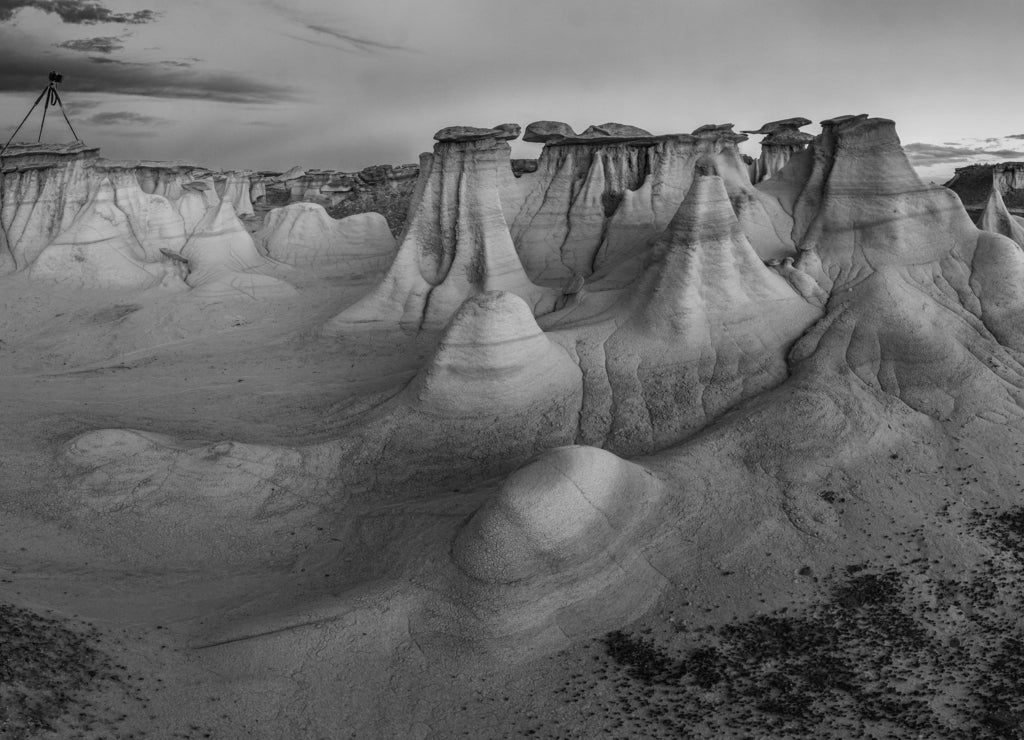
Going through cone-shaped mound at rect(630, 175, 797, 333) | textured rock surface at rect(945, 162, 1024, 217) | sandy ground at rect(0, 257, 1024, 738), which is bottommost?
sandy ground at rect(0, 257, 1024, 738)

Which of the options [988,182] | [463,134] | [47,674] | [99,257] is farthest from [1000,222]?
[988,182]

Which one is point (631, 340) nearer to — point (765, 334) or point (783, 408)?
point (765, 334)

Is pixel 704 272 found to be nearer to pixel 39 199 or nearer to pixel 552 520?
pixel 552 520

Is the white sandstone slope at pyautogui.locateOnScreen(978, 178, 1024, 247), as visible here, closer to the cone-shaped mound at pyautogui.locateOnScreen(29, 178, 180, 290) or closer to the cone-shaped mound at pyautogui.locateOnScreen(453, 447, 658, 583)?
the cone-shaped mound at pyautogui.locateOnScreen(453, 447, 658, 583)

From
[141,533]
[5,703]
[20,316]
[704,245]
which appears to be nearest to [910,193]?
[704,245]

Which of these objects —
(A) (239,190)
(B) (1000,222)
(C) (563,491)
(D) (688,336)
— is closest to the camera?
(C) (563,491)

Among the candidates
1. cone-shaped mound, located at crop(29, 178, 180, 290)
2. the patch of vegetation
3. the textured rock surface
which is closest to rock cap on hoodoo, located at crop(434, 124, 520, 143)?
cone-shaped mound, located at crop(29, 178, 180, 290)

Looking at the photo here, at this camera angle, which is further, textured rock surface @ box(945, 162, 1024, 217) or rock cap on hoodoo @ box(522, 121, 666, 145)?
textured rock surface @ box(945, 162, 1024, 217)
